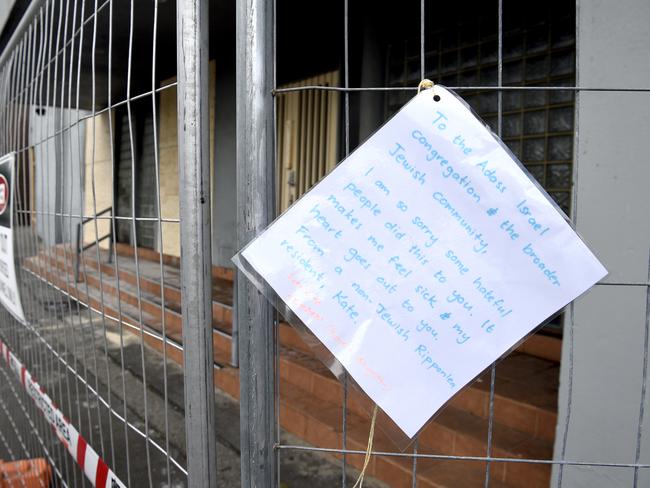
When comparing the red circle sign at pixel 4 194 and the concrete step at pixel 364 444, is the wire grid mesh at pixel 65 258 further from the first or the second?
the concrete step at pixel 364 444

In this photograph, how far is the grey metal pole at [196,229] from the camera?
94 centimetres

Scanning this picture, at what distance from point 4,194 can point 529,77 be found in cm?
332

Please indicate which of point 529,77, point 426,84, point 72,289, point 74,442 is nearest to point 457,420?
point 74,442

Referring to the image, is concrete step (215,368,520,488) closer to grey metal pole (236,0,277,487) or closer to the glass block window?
grey metal pole (236,0,277,487)

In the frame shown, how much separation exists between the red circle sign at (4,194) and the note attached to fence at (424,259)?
5.97 ft

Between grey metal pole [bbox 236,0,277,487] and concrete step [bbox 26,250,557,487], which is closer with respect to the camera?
grey metal pole [bbox 236,0,277,487]

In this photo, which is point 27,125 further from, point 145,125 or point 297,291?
point 145,125

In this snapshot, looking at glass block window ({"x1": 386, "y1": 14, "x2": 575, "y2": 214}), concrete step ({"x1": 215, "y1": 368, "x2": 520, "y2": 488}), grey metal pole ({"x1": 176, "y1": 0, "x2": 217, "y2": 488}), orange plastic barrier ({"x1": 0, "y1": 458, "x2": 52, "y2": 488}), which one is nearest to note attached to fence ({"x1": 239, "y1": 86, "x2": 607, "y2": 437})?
grey metal pole ({"x1": 176, "y1": 0, "x2": 217, "y2": 488})

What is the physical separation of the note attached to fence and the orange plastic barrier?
6.97 feet

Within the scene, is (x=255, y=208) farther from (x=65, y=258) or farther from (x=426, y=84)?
(x=65, y=258)

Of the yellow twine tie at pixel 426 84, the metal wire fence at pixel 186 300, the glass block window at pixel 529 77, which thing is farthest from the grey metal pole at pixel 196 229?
the glass block window at pixel 529 77

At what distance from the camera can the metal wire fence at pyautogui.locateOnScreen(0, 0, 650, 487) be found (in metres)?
0.89

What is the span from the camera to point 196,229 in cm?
95

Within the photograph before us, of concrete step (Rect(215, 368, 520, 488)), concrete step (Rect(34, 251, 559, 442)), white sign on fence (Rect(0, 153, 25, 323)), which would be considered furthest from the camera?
concrete step (Rect(34, 251, 559, 442))
